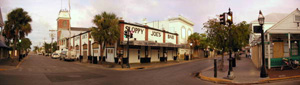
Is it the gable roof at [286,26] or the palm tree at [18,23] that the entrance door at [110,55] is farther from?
the gable roof at [286,26]

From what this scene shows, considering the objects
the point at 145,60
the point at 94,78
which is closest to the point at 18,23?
the point at 145,60

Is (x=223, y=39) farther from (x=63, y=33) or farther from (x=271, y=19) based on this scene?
(x=63, y=33)

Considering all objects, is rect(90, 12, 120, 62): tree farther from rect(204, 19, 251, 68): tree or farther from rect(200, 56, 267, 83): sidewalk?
rect(200, 56, 267, 83): sidewalk

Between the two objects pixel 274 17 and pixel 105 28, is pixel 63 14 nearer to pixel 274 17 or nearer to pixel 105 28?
pixel 105 28

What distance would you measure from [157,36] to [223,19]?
23224mm

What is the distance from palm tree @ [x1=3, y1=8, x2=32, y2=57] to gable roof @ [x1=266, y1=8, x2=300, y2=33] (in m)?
32.5

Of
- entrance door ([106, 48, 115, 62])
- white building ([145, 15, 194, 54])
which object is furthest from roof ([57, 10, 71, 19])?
entrance door ([106, 48, 115, 62])

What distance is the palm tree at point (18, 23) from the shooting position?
92.3ft

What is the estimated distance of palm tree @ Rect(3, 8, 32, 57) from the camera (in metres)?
28.1

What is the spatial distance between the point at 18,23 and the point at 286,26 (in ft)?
113

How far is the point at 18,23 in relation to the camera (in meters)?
28.4

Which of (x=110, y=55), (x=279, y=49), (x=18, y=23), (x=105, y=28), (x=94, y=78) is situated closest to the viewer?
(x=94, y=78)

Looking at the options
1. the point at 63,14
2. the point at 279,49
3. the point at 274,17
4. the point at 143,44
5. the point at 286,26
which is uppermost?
the point at 63,14

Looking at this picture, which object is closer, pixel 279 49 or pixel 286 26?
pixel 286 26
